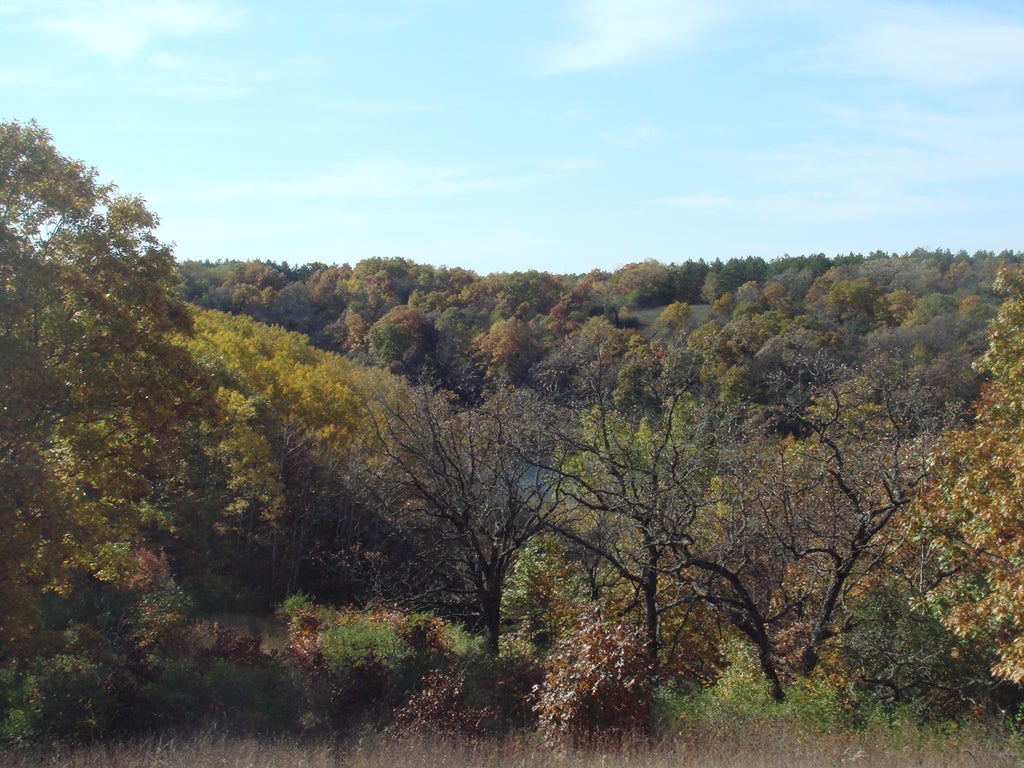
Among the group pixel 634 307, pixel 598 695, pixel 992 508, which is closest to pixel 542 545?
pixel 598 695

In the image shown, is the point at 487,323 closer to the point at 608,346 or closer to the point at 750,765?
the point at 608,346

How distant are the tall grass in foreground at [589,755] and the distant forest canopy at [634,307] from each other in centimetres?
2411

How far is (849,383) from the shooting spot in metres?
12.7

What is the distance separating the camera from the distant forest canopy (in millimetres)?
39750

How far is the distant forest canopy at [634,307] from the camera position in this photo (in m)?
39.8

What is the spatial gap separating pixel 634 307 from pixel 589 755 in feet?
222

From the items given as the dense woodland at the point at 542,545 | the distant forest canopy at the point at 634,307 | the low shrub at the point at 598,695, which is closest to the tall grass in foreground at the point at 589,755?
the low shrub at the point at 598,695

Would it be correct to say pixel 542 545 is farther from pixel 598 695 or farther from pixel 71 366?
pixel 71 366

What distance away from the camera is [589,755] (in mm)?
7457

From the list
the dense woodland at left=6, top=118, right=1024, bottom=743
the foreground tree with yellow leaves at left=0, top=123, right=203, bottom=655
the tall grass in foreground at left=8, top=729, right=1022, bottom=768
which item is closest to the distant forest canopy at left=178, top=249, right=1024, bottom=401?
the dense woodland at left=6, top=118, right=1024, bottom=743

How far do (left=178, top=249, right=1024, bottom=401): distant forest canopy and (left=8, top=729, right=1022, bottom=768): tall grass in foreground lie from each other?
79.1ft

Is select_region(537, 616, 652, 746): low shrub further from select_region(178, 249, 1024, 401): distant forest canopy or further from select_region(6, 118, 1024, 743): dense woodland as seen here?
select_region(178, 249, 1024, 401): distant forest canopy

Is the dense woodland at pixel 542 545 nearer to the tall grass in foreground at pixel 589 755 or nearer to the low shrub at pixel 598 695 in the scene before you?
the low shrub at pixel 598 695

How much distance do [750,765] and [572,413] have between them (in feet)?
23.8
